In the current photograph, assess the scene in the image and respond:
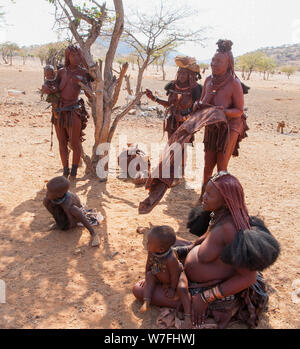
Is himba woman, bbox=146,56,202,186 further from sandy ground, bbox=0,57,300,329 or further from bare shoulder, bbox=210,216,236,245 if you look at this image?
bare shoulder, bbox=210,216,236,245

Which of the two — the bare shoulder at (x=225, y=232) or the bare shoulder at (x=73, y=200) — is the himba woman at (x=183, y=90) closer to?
the bare shoulder at (x=73, y=200)

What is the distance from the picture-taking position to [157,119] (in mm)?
12258

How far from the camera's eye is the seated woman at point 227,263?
238 cm

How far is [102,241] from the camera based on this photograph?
394cm

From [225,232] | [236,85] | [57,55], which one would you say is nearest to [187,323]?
[225,232]

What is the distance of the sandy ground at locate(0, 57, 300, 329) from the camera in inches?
111

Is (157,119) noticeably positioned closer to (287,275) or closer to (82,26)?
(82,26)

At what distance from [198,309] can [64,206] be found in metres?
1.96

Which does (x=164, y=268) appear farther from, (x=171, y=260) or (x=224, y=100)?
(x=224, y=100)

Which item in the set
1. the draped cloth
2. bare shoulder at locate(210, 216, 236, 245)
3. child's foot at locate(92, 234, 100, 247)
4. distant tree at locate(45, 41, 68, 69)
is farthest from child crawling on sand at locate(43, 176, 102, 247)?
distant tree at locate(45, 41, 68, 69)

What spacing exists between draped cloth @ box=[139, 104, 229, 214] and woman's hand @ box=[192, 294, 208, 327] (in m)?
1.26

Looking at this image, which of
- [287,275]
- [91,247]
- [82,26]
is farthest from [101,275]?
[82,26]

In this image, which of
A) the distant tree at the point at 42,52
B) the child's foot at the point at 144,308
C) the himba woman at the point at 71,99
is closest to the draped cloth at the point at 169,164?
the child's foot at the point at 144,308

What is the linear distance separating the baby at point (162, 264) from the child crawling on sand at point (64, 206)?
1.18 meters
